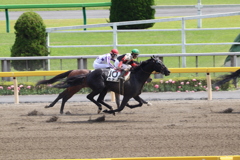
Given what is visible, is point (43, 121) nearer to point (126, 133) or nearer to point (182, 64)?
point (126, 133)

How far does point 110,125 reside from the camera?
385 inches

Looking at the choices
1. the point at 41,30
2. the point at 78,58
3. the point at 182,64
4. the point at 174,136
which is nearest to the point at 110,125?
the point at 174,136

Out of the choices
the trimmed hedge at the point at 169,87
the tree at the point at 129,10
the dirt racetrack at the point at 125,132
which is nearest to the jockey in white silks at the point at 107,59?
the dirt racetrack at the point at 125,132

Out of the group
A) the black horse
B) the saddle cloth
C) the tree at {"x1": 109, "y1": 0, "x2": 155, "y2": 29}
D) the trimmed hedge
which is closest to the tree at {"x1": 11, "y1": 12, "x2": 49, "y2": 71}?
the trimmed hedge

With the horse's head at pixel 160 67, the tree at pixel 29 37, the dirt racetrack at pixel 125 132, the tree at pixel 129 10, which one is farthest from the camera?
the tree at pixel 129 10

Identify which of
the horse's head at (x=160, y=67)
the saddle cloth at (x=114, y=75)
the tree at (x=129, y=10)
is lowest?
the saddle cloth at (x=114, y=75)

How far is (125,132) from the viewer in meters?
8.90

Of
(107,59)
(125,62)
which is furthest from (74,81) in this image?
(125,62)

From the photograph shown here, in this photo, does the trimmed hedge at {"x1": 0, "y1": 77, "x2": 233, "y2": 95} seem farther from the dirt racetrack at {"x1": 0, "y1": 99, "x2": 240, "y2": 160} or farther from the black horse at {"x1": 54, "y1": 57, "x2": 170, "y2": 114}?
the black horse at {"x1": 54, "y1": 57, "x2": 170, "y2": 114}

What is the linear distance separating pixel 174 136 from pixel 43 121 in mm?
3101

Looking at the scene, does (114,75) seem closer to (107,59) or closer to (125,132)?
(107,59)

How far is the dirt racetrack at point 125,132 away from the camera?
7.39 meters

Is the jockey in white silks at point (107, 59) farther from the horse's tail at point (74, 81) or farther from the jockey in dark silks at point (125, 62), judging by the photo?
the horse's tail at point (74, 81)

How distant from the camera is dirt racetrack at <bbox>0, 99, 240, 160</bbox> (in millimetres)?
7395
